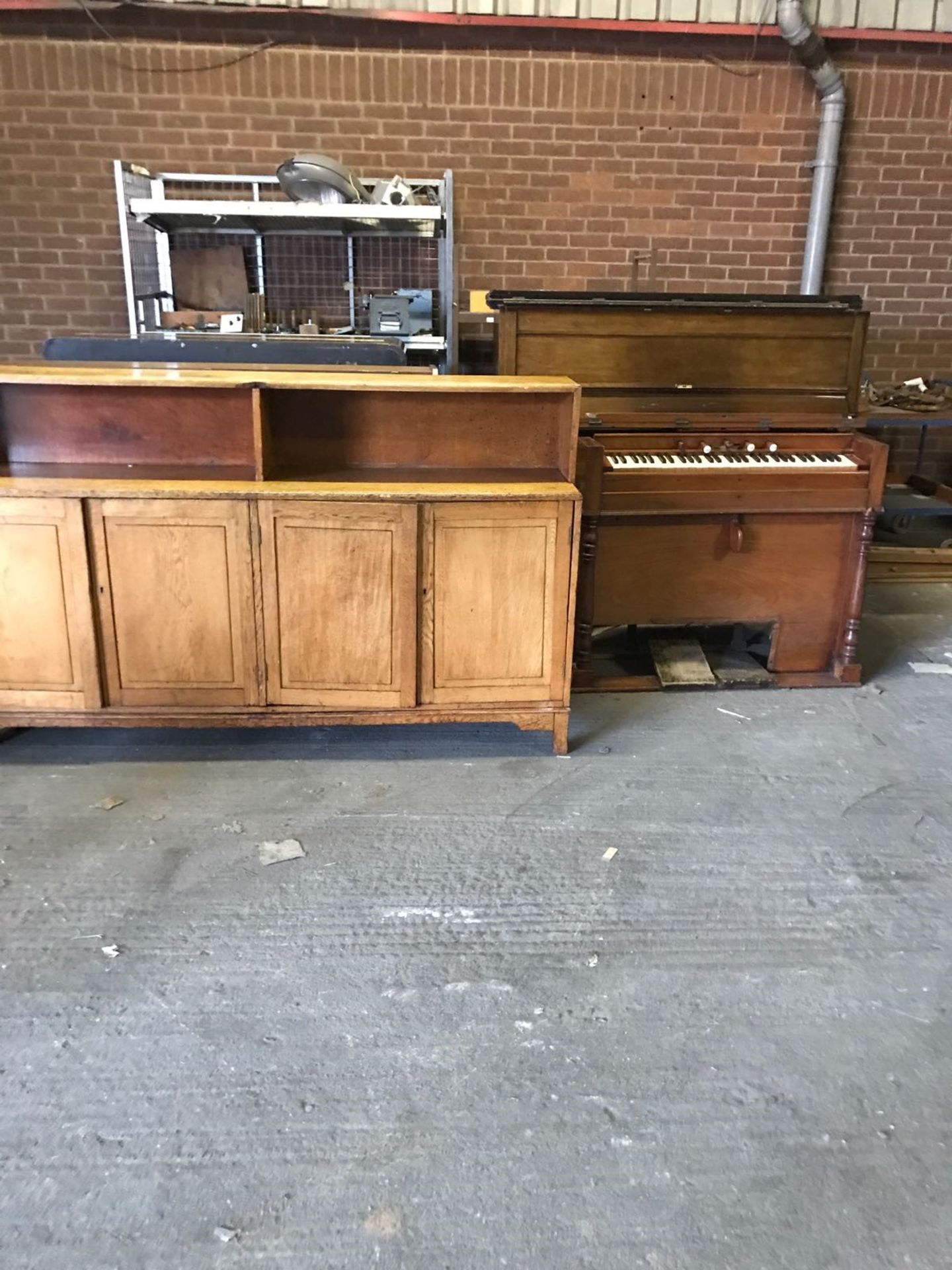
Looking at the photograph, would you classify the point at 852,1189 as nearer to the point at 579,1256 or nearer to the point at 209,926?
the point at 579,1256

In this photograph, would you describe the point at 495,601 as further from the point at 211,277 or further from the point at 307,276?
the point at 211,277

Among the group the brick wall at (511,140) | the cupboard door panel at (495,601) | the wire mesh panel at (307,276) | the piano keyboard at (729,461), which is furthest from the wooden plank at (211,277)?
the cupboard door panel at (495,601)

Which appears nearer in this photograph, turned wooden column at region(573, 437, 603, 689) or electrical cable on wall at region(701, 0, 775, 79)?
turned wooden column at region(573, 437, 603, 689)

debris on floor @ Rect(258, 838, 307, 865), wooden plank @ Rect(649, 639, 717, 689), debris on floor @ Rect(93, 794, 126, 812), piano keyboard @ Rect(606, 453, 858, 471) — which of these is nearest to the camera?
debris on floor @ Rect(258, 838, 307, 865)

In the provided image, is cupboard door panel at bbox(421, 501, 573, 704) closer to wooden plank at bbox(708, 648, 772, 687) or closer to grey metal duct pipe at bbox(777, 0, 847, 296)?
wooden plank at bbox(708, 648, 772, 687)

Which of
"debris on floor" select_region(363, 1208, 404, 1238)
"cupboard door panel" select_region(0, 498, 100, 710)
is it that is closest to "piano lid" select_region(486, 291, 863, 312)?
"cupboard door panel" select_region(0, 498, 100, 710)

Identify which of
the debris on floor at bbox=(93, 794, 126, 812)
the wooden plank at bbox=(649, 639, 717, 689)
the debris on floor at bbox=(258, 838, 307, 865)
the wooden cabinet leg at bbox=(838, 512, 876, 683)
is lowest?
the debris on floor at bbox=(93, 794, 126, 812)

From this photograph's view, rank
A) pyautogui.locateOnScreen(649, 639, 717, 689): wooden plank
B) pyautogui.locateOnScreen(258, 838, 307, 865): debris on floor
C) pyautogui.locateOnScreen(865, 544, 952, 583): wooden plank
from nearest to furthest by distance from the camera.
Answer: pyautogui.locateOnScreen(258, 838, 307, 865): debris on floor → pyautogui.locateOnScreen(649, 639, 717, 689): wooden plank → pyautogui.locateOnScreen(865, 544, 952, 583): wooden plank

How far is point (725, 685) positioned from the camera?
369cm

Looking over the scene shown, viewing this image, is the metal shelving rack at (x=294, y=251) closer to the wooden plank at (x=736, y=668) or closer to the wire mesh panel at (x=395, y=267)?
the wire mesh panel at (x=395, y=267)

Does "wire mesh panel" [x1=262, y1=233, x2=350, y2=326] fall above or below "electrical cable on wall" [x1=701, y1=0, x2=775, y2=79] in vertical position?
below

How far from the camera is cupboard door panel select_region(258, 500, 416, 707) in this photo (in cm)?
287

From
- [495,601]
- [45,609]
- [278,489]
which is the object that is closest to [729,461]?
[495,601]

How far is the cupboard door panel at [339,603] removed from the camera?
2867 millimetres
